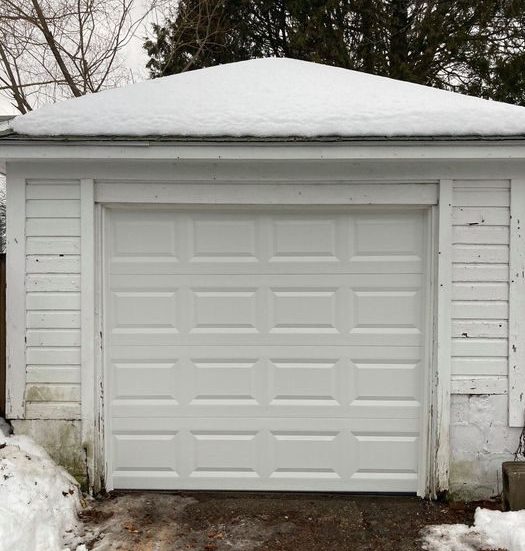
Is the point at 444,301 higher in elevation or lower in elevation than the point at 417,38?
lower

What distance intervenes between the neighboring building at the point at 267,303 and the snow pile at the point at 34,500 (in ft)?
0.70

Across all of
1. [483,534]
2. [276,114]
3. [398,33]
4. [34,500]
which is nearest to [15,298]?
[34,500]

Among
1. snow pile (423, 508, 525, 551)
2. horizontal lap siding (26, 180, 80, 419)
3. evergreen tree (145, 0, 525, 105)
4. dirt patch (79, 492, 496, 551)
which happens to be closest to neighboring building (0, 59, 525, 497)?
horizontal lap siding (26, 180, 80, 419)

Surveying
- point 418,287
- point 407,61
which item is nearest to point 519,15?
point 407,61

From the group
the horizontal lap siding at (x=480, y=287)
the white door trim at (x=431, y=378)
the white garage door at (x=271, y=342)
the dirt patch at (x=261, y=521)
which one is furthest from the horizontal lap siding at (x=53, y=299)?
the horizontal lap siding at (x=480, y=287)

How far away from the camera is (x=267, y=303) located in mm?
4531

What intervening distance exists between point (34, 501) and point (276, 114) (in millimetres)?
3115

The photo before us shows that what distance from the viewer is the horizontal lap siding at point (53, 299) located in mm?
4430

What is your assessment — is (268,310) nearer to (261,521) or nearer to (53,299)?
(261,521)

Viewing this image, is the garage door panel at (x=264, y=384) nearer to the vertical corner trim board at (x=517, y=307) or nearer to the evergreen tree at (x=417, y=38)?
the vertical corner trim board at (x=517, y=307)

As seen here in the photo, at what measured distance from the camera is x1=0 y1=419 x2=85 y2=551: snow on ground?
3494mm

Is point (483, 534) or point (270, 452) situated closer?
point (483, 534)

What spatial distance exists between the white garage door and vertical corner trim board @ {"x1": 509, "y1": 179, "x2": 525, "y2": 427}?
26.1 inches

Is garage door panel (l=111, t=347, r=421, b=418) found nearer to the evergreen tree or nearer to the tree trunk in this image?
the evergreen tree
